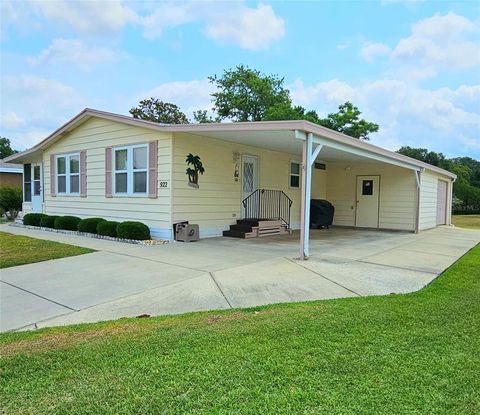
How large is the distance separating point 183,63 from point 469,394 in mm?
19247

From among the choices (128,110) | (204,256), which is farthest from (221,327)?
(128,110)

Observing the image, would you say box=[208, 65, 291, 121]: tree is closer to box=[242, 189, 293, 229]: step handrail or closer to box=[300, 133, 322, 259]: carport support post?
box=[242, 189, 293, 229]: step handrail

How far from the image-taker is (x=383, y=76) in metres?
20.1

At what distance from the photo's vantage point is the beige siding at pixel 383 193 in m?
14.8

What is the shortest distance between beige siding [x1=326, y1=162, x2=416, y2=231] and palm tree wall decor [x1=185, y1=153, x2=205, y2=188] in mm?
7804

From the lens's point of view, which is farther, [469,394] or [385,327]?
[385,327]

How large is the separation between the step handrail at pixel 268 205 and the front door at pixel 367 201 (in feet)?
11.8

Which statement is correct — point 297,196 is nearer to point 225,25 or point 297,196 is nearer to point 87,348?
point 225,25

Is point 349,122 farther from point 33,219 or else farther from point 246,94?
point 33,219

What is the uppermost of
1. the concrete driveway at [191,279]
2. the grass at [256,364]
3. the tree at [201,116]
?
the tree at [201,116]

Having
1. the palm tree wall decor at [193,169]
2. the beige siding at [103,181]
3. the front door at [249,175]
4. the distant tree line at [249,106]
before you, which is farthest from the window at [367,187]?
the distant tree line at [249,106]

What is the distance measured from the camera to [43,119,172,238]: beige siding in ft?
32.8

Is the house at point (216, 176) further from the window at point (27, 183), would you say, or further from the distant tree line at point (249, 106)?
the distant tree line at point (249, 106)

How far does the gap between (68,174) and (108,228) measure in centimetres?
407
